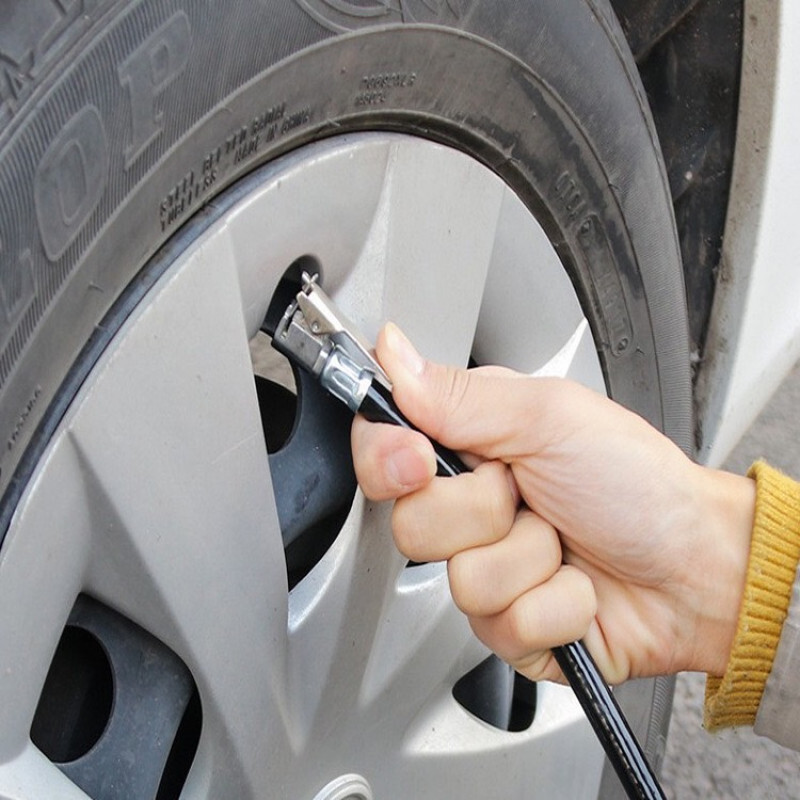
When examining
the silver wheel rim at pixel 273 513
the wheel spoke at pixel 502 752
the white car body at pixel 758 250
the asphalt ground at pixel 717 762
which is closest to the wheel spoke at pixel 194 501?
the silver wheel rim at pixel 273 513

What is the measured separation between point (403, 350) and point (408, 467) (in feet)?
0.26

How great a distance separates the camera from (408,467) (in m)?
0.77

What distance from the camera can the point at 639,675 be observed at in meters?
1.04

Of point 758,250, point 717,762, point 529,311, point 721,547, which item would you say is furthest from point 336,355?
A: point 717,762

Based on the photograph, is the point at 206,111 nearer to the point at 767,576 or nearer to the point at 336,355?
the point at 336,355

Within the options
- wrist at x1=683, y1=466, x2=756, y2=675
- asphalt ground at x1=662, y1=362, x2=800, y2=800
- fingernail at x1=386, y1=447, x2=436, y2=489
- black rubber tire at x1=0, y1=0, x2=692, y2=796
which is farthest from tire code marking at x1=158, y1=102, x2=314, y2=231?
asphalt ground at x1=662, y1=362, x2=800, y2=800

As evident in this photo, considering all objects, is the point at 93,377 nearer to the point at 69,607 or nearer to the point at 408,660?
the point at 69,607

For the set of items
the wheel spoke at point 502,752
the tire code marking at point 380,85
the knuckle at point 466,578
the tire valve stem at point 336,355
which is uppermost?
the tire code marking at point 380,85

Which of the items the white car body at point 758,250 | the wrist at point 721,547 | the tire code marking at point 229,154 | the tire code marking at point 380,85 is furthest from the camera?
the white car body at point 758,250

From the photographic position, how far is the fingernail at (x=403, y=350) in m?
0.79

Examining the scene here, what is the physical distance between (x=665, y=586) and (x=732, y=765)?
2.35 feet

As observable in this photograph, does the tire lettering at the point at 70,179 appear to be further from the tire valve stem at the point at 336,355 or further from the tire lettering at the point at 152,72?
the tire valve stem at the point at 336,355

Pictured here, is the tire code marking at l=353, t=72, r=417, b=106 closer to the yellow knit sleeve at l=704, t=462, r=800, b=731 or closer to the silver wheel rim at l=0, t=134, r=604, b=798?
the silver wheel rim at l=0, t=134, r=604, b=798

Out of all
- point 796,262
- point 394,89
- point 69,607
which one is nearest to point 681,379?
point 796,262
